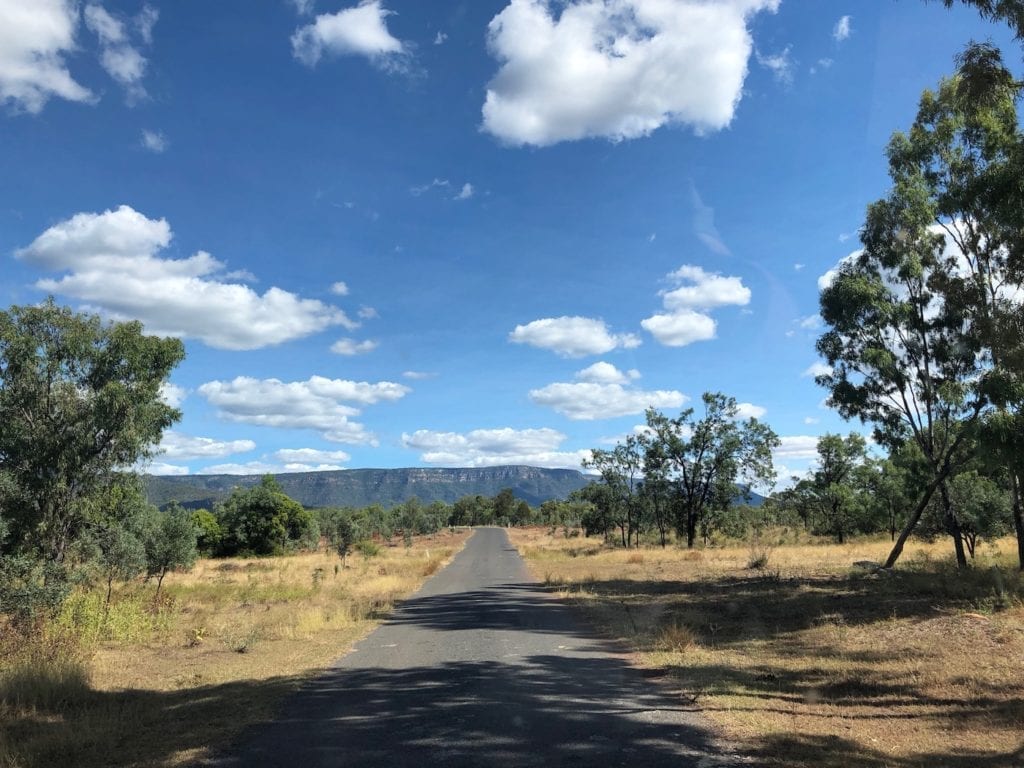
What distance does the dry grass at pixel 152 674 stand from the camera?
6.49 metres

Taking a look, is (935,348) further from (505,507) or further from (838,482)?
(505,507)

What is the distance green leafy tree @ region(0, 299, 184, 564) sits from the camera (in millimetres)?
14781

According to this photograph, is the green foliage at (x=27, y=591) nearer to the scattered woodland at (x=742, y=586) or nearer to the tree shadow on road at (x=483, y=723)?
the scattered woodland at (x=742, y=586)

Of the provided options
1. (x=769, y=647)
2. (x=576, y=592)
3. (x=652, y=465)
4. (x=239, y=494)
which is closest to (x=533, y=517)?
(x=239, y=494)

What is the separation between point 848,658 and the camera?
9.98 metres

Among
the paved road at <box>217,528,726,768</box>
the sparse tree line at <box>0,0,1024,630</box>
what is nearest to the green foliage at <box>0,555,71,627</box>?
the sparse tree line at <box>0,0,1024,630</box>

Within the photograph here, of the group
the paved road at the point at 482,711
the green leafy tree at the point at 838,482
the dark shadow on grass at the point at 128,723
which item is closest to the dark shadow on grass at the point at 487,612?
the paved road at the point at 482,711

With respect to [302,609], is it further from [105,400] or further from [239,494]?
[239,494]

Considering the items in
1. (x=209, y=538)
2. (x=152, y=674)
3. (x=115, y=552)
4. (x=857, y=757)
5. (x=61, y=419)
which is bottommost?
(x=209, y=538)

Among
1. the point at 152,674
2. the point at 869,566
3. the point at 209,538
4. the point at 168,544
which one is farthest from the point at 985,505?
the point at 209,538

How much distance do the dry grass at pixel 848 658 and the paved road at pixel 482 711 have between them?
788mm

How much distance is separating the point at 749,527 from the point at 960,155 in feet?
162

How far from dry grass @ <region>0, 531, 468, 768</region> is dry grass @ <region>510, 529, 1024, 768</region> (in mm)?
5577

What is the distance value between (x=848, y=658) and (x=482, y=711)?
20.2ft
